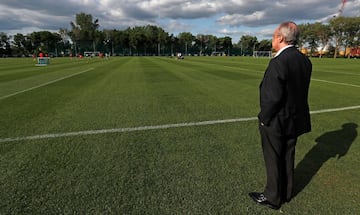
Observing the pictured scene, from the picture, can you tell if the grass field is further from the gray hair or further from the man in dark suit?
the gray hair

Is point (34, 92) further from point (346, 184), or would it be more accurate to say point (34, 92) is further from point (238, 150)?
point (346, 184)

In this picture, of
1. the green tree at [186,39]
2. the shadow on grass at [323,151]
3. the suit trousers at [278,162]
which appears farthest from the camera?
the green tree at [186,39]

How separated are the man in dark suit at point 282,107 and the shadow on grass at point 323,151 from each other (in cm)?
49

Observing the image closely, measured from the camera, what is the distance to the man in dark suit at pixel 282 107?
2.37 metres

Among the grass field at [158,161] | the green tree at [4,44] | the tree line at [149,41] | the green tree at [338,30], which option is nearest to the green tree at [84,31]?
the tree line at [149,41]

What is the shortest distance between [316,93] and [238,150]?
7.56m

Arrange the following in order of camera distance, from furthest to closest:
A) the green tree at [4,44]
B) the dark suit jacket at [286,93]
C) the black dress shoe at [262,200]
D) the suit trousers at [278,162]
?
1. the green tree at [4,44]
2. the black dress shoe at [262,200]
3. the suit trousers at [278,162]
4. the dark suit jacket at [286,93]

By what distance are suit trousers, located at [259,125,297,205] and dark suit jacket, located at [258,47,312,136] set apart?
11 centimetres

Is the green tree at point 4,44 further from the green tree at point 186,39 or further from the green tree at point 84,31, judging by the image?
the green tree at point 186,39

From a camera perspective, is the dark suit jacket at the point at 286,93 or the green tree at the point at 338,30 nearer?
the dark suit jacket at the point at 286,93

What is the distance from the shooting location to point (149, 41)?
130m

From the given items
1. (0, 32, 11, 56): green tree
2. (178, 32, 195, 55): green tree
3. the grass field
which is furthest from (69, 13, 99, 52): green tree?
the grass field

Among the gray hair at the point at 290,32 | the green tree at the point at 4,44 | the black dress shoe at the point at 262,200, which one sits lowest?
the black dress shoe at the point at 262,200

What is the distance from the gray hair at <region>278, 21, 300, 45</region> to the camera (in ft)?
7.89
